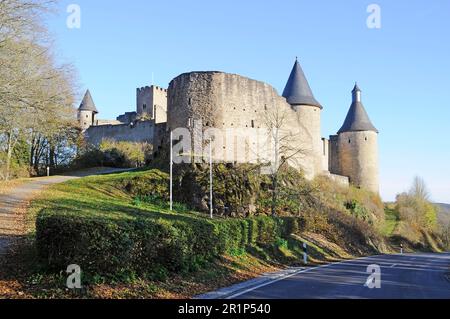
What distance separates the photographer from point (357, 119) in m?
55.9

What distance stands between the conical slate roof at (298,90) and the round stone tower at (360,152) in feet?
38.2

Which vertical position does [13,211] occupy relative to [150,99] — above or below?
below

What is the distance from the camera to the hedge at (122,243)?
8.50 metres

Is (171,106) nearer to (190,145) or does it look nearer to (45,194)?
(190,145)

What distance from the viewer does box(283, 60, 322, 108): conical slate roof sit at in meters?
44.4

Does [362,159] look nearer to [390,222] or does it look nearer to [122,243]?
[390,222]

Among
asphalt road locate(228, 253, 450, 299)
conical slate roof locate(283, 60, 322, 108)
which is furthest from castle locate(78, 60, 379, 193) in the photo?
asphalt road locate(228, 253, 450, 299)

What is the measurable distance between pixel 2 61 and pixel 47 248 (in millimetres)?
10531

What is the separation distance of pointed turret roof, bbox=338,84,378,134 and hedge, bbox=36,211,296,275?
147ft

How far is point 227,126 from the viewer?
31594 mm

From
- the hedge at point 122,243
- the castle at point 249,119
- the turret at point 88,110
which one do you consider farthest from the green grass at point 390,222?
the turret at point 88,110

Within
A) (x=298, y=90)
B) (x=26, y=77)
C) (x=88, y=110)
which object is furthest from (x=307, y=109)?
(x=88, y=110)

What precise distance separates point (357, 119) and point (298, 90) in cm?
1375

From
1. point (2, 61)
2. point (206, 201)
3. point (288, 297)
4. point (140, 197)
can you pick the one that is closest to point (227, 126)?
point (206, 201)
